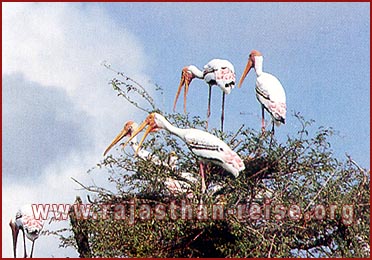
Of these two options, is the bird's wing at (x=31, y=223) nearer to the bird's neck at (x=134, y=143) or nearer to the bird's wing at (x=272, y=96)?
the bird's neck at (x=134, y=143)

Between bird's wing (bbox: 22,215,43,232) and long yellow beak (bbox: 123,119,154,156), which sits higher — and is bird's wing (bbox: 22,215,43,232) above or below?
below

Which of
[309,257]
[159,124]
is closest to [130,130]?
[159,124]

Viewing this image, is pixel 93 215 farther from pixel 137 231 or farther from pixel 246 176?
pixel 246 176

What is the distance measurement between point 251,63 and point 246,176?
1.86 metres

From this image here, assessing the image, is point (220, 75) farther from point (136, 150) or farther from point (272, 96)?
point (136, 150)

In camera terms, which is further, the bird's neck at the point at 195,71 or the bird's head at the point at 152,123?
the bird's neck at the point at 195,71

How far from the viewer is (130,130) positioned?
10.5 meters

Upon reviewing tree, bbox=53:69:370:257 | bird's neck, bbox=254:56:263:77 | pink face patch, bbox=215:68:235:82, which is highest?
bird's neck, bbox=254:56:263:77

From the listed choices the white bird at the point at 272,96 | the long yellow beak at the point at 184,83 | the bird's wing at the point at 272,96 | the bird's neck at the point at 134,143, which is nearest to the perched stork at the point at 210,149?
the white bird at the point at 272,96

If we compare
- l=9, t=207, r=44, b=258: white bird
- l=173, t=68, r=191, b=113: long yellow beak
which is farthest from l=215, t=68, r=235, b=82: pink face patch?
l=9, t=207, r=44, b=258: white bird

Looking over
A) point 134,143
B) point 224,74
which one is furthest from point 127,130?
point 224,74

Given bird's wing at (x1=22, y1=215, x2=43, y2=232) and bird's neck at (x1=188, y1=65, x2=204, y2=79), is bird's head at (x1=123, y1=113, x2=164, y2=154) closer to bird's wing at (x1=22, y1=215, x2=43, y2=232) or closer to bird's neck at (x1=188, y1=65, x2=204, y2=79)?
bird's neck at (x1=188, y1=65, x2=204, y2=79)

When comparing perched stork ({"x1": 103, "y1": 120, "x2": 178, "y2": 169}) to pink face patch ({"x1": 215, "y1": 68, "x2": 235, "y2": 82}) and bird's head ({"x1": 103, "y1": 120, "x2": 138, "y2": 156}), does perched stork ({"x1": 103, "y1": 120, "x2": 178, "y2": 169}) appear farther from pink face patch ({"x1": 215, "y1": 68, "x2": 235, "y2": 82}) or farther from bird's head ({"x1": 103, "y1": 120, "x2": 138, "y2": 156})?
pink face patch ({"x1": 215, "y1": 68, "x2": 235, "y2": 82})

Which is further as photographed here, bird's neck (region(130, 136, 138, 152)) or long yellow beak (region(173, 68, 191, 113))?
long yellow beak (region(173, 68, 191, 113))
